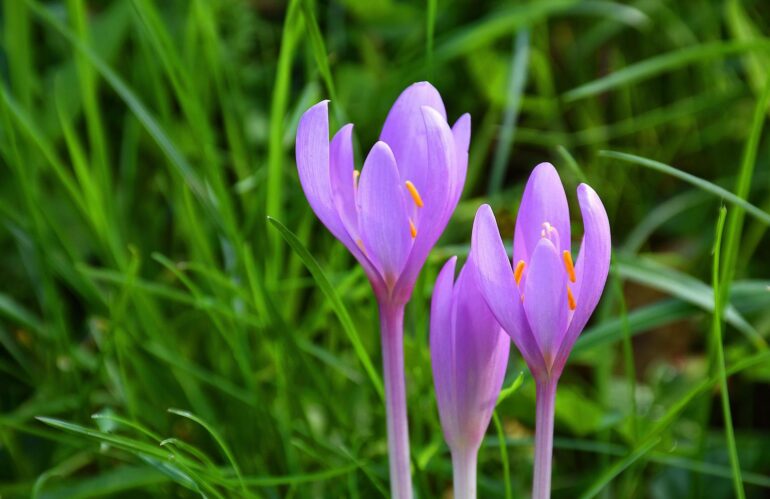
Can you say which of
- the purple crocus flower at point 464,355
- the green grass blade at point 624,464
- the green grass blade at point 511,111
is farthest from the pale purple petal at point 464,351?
the green grass blade at point 511,111

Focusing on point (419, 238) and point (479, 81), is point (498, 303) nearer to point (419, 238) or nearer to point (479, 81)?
point (419, 238)

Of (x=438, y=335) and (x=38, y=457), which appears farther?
(x=38, y=457)

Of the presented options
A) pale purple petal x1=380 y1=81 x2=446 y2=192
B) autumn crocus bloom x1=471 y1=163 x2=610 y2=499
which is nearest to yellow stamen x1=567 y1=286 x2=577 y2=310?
autumn crocus bloom x1=471 y1=163 x2=610 y2=499

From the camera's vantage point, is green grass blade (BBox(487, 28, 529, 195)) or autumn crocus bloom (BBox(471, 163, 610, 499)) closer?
autumn crocus bloom (BBox(471, 163, 610, 499))

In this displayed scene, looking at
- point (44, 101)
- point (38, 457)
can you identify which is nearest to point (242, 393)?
point (38, 457)

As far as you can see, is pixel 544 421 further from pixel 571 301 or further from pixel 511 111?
pixel 511 111

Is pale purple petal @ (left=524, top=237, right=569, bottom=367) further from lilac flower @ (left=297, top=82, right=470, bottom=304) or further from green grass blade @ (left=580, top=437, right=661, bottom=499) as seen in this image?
green grass blade @ (left=580, top=437, right=661, bottom=499)
